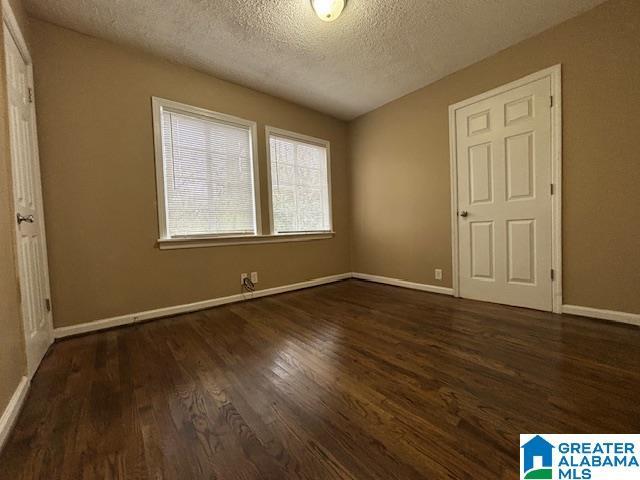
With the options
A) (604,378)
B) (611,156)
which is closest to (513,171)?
(611,156)

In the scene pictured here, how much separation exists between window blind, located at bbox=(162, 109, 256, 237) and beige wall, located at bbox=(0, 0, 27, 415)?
4.02 feet

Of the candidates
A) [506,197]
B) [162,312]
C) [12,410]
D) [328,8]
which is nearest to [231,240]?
[162,312]

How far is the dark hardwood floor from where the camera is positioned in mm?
890

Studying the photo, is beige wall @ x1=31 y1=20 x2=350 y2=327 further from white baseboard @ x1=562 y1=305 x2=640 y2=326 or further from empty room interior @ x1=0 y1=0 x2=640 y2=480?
white baseboard @ x1=562 y1=305 x2=640 y2=326

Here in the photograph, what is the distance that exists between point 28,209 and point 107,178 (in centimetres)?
66

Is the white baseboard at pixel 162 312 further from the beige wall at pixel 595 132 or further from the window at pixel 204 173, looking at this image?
the beige wall at pixel 595 132

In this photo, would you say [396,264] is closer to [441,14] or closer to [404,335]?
[404,335]

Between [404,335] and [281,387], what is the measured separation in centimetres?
103

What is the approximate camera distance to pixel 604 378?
1.29m

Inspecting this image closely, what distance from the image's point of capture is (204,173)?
278 centimetres

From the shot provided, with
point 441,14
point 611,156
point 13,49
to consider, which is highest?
point 441,14

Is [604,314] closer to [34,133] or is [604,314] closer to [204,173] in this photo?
[204,173]

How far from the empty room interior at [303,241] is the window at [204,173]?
24mm

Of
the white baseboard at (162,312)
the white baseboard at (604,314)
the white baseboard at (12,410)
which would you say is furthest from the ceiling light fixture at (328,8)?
the white baseboard at (604,314)
